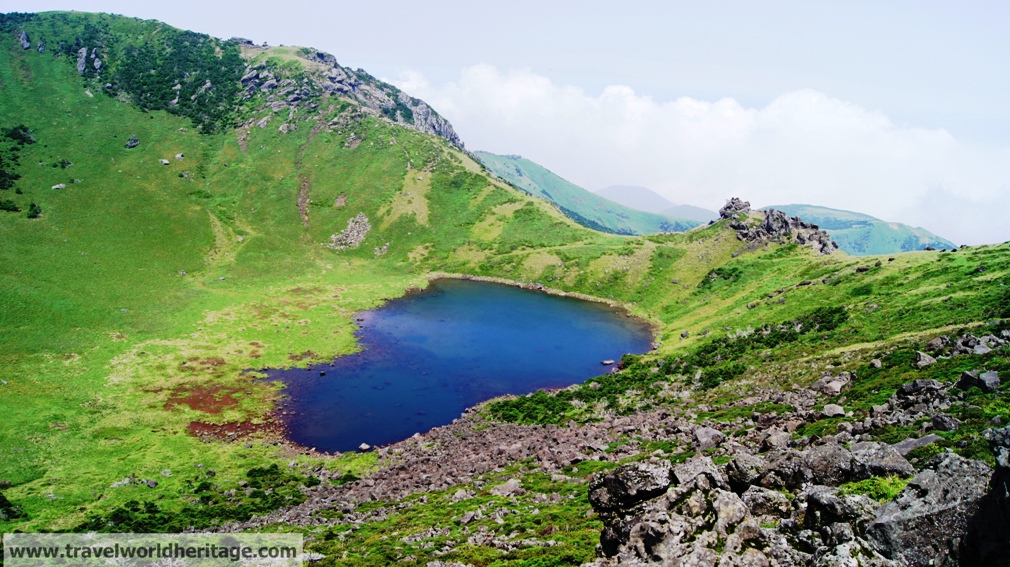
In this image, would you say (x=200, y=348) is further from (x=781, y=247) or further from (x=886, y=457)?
(x=781, y=247)

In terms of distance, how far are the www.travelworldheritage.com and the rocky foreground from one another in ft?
20.0

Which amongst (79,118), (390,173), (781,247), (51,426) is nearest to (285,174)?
(390,173)

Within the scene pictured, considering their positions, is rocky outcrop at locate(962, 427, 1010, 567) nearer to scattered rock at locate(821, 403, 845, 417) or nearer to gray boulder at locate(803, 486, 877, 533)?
gray boulder at locate(803, 486, 877, 533)

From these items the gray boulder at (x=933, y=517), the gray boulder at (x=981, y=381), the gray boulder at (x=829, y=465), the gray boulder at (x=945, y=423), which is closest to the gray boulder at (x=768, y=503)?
the gray boulder at (x=829, y=465)

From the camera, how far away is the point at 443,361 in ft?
293

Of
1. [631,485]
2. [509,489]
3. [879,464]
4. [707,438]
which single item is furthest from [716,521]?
[509,489]

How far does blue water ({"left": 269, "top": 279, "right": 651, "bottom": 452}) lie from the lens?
6769 centimetres

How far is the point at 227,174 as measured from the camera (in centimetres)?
17375

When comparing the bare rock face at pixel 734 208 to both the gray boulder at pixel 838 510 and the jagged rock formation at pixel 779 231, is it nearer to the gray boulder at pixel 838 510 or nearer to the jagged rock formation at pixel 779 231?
the jagged rock formation at pixel 779 231

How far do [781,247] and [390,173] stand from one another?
13925 cm

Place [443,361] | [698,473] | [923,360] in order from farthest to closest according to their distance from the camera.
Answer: [443,361]
[923,360]
[698,473]

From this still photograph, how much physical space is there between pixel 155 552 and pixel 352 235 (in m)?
136

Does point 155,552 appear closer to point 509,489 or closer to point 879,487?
point 509,489

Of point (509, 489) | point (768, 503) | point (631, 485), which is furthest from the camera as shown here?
point (509, 489)
